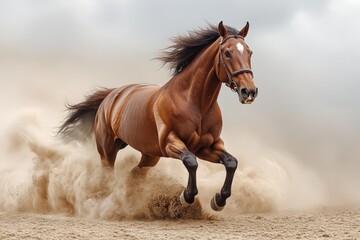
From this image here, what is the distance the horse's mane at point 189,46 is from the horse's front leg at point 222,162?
1.07 meters

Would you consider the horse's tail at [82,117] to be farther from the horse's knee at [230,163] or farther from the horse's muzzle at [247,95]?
the horse's muzzle at [247,95]

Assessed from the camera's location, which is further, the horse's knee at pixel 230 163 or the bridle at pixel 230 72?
the horse's knee at pixel 230 163

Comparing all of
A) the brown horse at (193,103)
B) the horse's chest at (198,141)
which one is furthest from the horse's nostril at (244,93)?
the horse's chest at (198,141)

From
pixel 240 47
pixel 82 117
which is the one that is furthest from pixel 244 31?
pixel 82 117

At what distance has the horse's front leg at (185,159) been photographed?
6406 millimetres

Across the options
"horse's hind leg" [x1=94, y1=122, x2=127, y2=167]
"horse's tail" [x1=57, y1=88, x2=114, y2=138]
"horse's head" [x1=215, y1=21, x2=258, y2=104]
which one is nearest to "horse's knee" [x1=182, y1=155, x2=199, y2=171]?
"horse's head" [x1=215, y1=21, x2=258, y2=104]

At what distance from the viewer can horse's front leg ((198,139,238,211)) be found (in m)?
6.65

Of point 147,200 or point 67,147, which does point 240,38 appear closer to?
point 147,200

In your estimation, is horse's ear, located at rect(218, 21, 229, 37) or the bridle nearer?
the bridle

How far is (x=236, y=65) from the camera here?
6.36m

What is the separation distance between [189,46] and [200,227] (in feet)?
7.19

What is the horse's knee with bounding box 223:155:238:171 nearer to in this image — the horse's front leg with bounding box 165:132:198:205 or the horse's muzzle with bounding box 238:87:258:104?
the horse's front leg with bounding box 165:132:198:205

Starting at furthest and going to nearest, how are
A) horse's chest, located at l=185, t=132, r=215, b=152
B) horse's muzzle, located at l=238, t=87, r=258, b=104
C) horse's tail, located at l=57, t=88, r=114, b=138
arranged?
horse's tail, located at l=57, t=88, r=114, b=138 → horse's chest, located at l=185, t=132, r=215, b=152 → horse's muzzle, located at l=238, t=87, r=258, b=104

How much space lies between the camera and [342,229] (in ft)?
20.5
